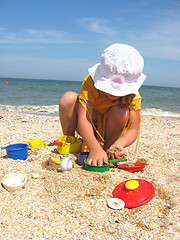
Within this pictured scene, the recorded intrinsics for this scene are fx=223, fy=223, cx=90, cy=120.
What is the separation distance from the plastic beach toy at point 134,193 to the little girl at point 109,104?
0.43 m

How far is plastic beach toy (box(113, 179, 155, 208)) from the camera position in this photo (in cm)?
182

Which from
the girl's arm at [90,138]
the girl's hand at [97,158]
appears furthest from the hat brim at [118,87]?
the girl's hand at [97,158]

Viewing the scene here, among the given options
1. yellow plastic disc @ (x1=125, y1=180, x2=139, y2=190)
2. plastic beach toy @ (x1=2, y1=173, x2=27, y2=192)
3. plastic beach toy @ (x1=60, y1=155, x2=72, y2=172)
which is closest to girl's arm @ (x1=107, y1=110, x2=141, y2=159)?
plastic beach toy @ (x1=60, y1=155, x2=72, y2=172)

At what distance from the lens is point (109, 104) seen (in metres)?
2.63

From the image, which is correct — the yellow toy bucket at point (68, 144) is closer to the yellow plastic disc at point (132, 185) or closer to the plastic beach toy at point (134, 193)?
the plastic beach toy at point (134, 193)

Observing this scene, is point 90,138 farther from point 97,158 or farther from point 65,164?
point 65,164

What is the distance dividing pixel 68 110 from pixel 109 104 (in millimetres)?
553

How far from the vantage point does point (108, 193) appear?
1.97 metres

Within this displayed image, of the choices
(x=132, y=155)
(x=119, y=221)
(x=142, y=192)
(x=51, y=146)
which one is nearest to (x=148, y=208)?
(x=142, y=192)

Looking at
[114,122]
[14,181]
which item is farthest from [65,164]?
[114,122]

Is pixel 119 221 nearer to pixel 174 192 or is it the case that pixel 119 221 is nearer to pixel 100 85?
pixel 174 192

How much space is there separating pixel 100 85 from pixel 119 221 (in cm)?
125

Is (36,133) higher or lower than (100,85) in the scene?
lower

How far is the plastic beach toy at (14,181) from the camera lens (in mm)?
1947
